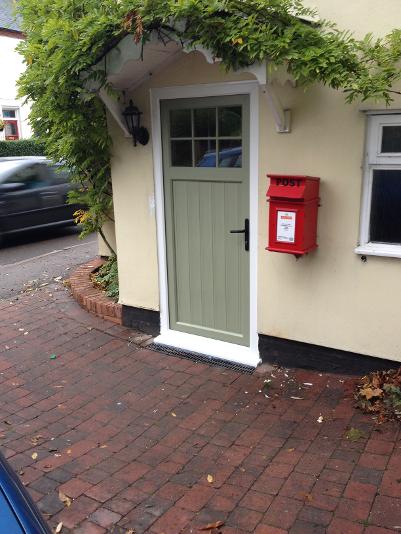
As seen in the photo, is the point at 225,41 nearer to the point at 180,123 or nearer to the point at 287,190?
the point at 287,190

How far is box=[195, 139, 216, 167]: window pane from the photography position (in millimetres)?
4617

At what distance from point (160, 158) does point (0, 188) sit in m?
5.66

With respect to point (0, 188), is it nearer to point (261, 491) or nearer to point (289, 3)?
point (289, 3)

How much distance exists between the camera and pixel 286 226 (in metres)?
4.03

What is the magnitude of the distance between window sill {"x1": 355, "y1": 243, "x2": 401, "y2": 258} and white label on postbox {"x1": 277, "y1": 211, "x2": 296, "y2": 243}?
20.7 inches

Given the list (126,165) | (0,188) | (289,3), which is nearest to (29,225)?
(0,188)

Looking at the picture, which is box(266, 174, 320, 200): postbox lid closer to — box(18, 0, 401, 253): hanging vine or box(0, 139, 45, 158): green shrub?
box(18, 0, 401, 253): hanging vine

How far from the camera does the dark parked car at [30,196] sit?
31.6ft

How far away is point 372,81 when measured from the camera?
3.39 meters

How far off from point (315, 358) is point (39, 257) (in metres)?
6.02

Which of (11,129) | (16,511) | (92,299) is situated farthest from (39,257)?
(11,129)

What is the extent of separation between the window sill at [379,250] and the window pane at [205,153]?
150 centimetres

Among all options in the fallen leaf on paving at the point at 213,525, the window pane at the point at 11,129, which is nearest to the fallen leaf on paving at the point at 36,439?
the fallen leaf on paving at the point at 213,525

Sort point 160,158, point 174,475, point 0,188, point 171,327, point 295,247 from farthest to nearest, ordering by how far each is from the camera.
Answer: point 0,188, point 171,327, point 160,158, point 295,247, point 174,475
